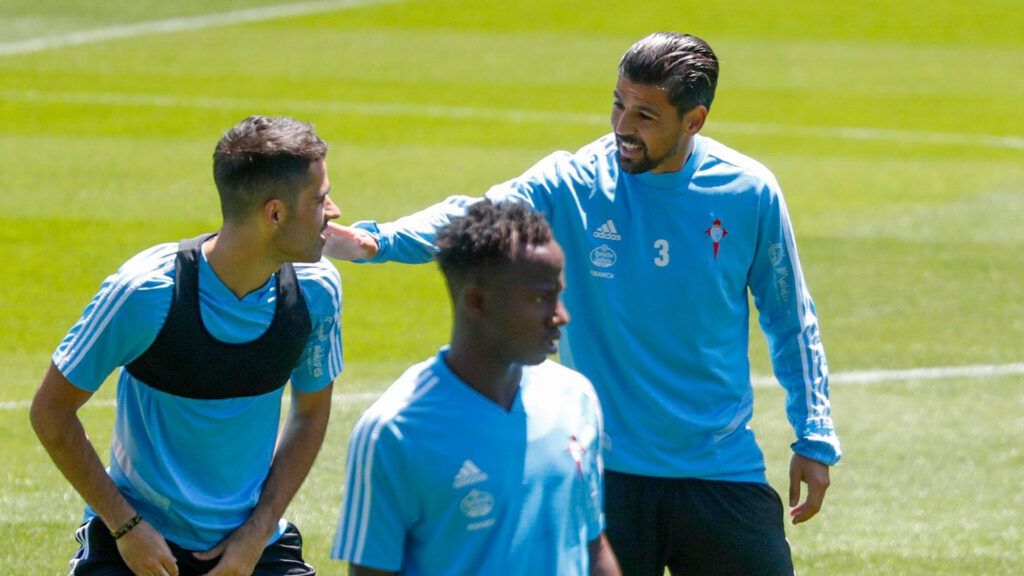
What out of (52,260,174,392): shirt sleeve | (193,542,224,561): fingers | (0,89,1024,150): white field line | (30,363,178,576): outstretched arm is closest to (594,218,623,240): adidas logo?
(52,260,174,392): shirt sleeve

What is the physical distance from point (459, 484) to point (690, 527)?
1637mm

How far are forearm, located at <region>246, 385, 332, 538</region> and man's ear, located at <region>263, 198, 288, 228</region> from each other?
631 millimetres

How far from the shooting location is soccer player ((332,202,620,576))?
365 cm

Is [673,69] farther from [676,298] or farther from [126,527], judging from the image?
[126,527]

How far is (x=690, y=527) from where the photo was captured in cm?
513

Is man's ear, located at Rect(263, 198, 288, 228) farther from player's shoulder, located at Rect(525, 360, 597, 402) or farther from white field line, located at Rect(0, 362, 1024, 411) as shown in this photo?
white field line, located at Rect(0, 362, 1024, 411)

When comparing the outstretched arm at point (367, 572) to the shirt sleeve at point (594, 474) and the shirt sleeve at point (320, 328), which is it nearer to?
the shirt sleeve at point (594, 474)

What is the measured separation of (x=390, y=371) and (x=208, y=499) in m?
5.15

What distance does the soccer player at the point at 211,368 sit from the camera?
459cm

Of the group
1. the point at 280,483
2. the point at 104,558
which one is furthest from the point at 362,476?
the point at 104,558

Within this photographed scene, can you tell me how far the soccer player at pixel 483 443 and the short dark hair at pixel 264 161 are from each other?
34.9 inches

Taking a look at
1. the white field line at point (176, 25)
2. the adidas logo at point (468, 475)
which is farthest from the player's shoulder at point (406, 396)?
the white field line at point (176, 25)

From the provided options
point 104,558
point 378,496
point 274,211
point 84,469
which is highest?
point 274,211

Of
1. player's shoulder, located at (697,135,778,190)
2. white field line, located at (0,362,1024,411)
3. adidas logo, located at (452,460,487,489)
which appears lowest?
white field line, located at (0,362,1024,411)
